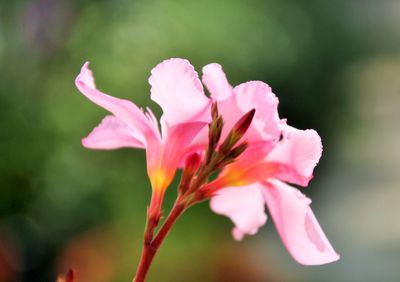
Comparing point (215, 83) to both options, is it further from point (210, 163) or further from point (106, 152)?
point (106, 152)

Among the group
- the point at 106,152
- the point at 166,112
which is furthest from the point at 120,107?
the point at 106,152

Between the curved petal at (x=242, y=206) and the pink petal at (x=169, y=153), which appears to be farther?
the curved petal at (x=242, y=206)

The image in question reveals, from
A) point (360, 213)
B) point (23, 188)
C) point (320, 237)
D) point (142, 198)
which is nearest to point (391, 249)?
point (360, 213)

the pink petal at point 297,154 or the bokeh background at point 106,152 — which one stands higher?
the pink petal at point 297,154

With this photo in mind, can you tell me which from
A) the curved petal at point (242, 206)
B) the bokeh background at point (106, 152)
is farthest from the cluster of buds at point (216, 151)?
the bokeh background at point (106, 152)

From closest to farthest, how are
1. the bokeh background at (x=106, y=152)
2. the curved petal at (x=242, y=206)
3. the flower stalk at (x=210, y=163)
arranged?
the flower stalk at (x=210, y=163)
the curved petal at (x=242, y=206)
the bokeh background at (x=106, y=152)

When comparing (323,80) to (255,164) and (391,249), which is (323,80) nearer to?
(391,249)

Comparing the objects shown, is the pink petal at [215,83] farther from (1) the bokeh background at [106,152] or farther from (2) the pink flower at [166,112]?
(1) the bokeh background at [106,152]
